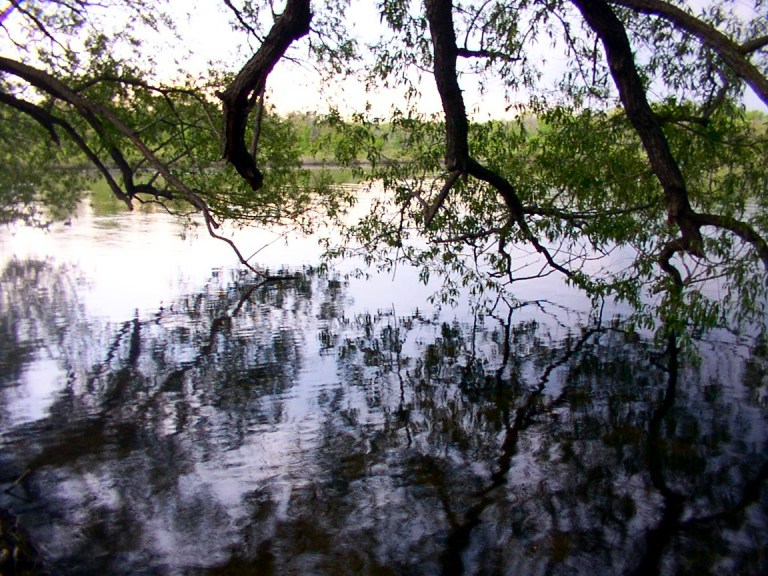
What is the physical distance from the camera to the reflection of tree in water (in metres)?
5.29

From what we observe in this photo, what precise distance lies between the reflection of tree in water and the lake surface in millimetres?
27

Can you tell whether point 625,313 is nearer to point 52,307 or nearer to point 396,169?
point 396,169

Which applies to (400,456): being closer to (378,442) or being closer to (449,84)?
(378,442)

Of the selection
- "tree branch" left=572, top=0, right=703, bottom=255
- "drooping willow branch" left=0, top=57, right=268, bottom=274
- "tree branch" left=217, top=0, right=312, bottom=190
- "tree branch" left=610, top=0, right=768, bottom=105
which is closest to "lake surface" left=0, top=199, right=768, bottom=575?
"drooping willow branch" left=0, top=57, right=268, bottom=274

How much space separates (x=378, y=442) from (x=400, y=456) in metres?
0.42

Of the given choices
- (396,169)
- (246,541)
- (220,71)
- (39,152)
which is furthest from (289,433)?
A: (39,152)

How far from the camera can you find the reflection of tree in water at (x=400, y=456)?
5293mm

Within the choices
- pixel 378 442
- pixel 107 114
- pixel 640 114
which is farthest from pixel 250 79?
pixel 378 442

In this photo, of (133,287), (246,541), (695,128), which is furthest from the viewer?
(133,287)

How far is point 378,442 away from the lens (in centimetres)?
724

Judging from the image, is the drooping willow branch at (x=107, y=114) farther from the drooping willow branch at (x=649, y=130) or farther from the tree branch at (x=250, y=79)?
the drooping willow branch at (x=649, y=130)

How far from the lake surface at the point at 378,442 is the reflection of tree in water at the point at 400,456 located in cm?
3

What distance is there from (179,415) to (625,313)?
820 cm

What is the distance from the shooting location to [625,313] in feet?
42.0
